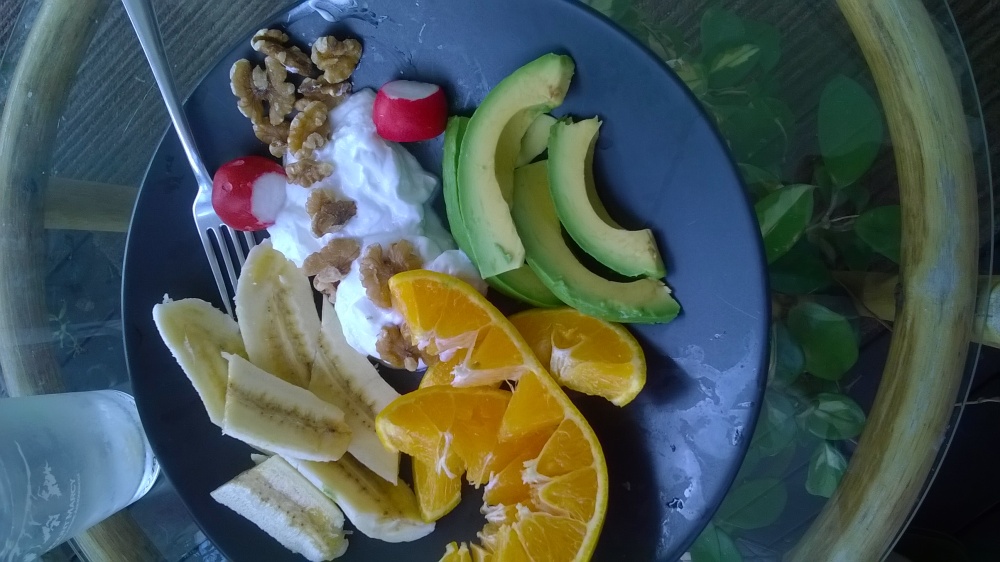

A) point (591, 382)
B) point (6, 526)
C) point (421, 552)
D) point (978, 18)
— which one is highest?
point (978, 18)

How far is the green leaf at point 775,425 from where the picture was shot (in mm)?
967

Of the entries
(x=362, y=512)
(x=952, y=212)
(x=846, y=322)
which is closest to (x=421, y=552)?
(x=362, y=512)

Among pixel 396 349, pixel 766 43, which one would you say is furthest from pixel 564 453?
pixel 766 43

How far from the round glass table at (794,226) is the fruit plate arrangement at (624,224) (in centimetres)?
10

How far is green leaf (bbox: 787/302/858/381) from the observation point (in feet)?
3.06

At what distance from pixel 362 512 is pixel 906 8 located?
0.95 m

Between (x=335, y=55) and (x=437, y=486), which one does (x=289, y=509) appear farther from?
(x=335, y=55)

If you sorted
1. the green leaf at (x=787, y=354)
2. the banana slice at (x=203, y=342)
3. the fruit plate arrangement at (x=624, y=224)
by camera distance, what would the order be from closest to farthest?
the fruit plate arrangement at (x=624, y=224), the green leaf at (x=787, y=354), the banana slice at (x=203, y=342)

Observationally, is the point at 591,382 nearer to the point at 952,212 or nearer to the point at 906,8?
the point at 952,212

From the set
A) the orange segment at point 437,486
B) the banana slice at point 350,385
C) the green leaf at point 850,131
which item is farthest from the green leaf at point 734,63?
the banana slice at point 350,385

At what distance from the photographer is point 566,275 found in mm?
878

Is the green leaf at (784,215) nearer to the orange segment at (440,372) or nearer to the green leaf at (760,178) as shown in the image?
the green leaf at (760,178)

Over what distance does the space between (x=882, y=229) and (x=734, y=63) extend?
0.29m

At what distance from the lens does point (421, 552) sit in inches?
41.3
